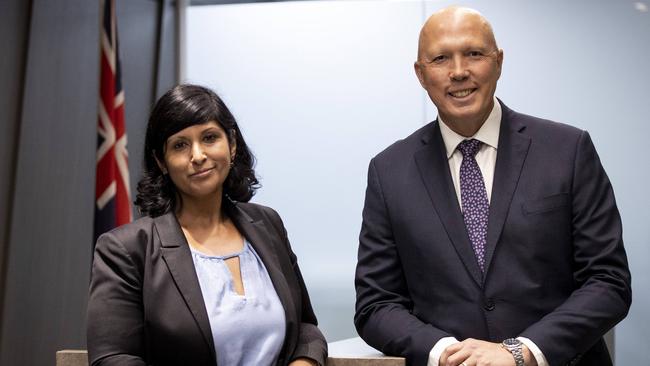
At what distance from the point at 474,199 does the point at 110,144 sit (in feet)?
8.56

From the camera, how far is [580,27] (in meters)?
4.95

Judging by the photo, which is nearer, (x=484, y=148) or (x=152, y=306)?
(x=152, y=306)

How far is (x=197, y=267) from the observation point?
2.15 m

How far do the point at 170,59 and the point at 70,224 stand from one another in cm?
152

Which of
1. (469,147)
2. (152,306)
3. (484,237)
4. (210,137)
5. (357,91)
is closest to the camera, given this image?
(152,306)

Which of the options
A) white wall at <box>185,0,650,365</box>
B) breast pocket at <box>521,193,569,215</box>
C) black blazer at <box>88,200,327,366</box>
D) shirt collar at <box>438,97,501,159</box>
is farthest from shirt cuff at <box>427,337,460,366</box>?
white wall at <box>185,0,650,365</box>

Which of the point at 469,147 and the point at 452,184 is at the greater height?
the point at 469,147

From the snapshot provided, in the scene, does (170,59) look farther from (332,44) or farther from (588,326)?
(588,326)

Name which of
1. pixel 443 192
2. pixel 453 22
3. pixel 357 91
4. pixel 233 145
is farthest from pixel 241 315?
pixel 357 91

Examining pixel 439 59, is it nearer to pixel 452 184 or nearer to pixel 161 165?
pixel 452 184

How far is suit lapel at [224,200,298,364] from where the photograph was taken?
2172 millimetres

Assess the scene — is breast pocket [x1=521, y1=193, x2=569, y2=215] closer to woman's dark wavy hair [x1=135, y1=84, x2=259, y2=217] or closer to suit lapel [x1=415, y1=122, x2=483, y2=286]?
suit lapel [x1=415, y1=122, x2=483, y2=286]

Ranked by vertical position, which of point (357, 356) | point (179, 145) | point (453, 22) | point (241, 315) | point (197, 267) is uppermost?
point (453, 22)

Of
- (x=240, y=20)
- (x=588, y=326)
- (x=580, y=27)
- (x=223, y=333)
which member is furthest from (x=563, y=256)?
(x=240, y=20)
